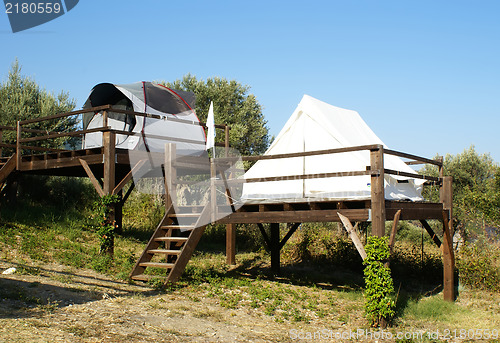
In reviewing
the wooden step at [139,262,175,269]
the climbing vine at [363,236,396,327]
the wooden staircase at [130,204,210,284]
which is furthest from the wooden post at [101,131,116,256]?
the climbing vine at [363,236,396,327]

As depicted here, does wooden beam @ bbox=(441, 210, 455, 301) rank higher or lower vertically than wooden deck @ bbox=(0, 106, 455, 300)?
lower

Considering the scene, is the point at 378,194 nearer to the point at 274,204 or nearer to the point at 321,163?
the point at 274,204

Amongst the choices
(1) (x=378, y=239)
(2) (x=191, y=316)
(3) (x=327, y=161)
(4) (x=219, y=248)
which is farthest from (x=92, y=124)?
(1) (x=378, y=239)

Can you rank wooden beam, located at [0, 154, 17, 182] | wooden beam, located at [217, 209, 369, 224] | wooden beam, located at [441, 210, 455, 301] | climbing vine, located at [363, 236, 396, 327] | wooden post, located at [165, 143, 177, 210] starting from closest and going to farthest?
climbing vine, located at [363, 236, 396, 327] → wooden beam, located at [217, 209, 369, 224] → wooden beam, located at [441, 210, 455, 301] → wooden post, located at [165, 143, 177, 210] → wooden beam, located at [0, 154, 17, 182]

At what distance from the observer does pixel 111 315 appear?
23.2ft

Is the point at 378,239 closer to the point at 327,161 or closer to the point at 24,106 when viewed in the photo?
the point at 327,161

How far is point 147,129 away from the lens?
13.4 metres

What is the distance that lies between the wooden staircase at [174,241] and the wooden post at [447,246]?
5.03m

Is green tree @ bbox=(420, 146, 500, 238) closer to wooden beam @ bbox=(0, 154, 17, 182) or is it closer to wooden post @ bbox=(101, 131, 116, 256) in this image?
wooden post @ bbox=(101, 131, 116, 256)

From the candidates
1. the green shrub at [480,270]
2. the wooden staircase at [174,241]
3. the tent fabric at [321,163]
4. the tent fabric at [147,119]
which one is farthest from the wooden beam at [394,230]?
the tent fabric at [147,119]

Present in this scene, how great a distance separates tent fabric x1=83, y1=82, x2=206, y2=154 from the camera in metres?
13.4

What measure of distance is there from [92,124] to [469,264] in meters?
11.2

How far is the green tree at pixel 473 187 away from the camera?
1619 centimetres

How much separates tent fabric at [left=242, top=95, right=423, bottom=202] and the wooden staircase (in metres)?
1.17
